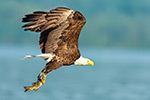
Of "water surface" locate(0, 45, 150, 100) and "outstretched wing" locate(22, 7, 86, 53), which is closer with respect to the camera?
"outstretched wing" locate(22, 7, 86, 53)

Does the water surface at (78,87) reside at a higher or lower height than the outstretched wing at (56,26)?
higher

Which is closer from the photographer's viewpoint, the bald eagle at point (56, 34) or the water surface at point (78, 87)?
the bald eagle at point (56, 34)

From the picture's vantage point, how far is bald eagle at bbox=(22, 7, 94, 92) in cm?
841

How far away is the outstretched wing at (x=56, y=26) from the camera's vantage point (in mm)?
8406

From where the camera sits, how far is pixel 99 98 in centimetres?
2322

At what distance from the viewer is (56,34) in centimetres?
859

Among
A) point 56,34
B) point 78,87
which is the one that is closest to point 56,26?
point 56,34

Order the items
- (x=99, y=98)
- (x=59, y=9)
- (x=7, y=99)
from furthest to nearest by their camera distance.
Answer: (x=99, y=98) → (x=7, y=99) → (x=59, y=9)

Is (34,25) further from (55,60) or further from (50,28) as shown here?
(55,60)

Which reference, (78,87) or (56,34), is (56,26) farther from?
(78,87)

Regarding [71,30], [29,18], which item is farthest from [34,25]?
[71,30]

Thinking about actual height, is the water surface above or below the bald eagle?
above

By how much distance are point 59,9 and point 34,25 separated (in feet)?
2.26

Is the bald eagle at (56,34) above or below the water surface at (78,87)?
below
